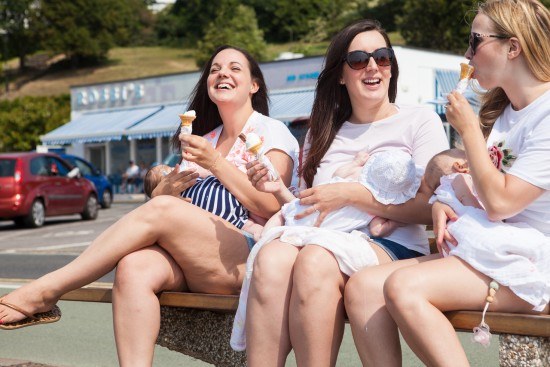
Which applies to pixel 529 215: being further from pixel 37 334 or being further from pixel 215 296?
pixel 37 334

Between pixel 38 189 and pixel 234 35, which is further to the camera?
pixel 234 35

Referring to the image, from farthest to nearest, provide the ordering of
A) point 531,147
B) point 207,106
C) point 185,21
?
1. point 185,21
2. point 207,106
3. point 531,147

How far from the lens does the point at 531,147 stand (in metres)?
2.88

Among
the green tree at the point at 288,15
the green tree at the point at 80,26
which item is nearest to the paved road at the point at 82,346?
the green tree at the point at 80,26

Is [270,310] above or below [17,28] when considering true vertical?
above

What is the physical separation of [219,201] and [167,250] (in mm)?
440

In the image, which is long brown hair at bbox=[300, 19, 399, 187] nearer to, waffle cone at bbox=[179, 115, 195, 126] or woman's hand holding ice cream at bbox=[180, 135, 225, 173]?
woman's hand holding ice cream at bbox=[180, 135, 225, 173]

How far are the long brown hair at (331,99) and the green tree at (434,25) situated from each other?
184ft

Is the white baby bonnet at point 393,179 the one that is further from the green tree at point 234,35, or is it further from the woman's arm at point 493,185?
the green tree at point 234,35

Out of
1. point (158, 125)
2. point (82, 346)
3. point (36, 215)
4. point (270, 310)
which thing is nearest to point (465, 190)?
point (270, 310)

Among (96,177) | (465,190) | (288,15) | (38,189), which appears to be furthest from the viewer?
(288,15)

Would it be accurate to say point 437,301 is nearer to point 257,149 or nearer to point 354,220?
→ point 354,220

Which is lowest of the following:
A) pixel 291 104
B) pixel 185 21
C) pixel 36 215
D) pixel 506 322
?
pixel 185 21

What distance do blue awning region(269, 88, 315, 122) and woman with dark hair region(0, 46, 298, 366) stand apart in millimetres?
25588
